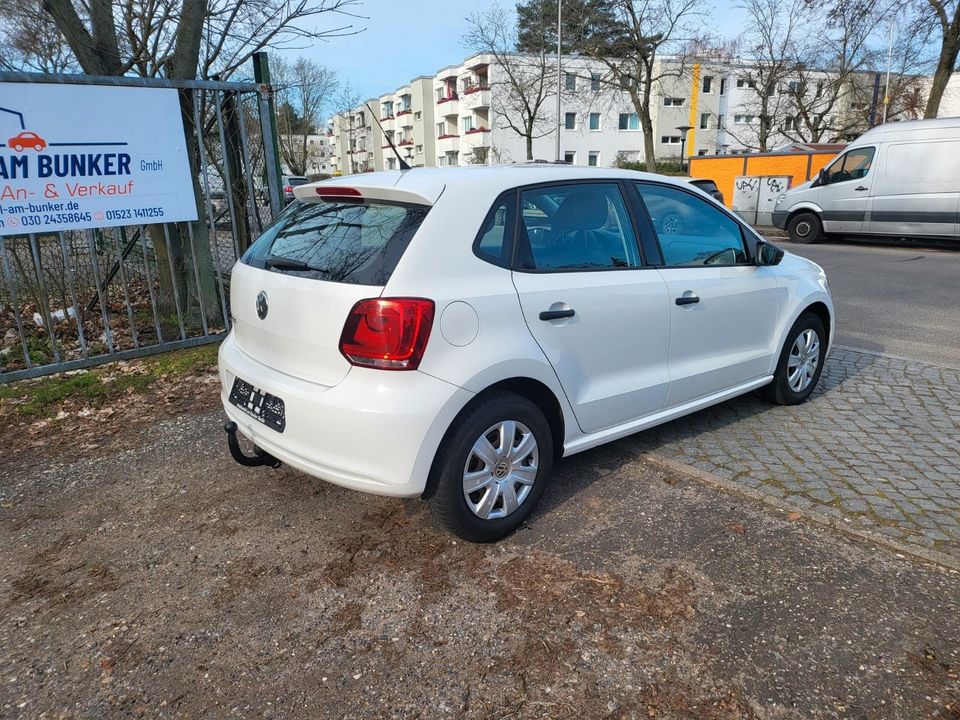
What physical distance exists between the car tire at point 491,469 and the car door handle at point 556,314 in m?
0.39

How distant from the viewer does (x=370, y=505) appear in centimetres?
361

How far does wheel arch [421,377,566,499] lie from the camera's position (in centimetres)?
295

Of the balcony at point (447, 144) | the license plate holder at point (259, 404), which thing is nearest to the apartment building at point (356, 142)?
the balcony at point (447, 144)

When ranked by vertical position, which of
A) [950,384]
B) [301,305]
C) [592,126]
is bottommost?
[950,384]

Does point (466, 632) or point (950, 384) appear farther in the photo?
point (950, 384)

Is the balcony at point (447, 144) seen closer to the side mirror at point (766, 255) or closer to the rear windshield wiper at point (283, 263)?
the side mirror at point (766, 255)

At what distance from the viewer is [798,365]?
4.95 meters

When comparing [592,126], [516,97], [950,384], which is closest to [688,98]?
[592,126]

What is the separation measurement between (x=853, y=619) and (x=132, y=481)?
146 inches

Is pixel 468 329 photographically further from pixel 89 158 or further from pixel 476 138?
pixel 476 138

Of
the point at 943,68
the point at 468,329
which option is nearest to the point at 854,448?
the point at 468,329

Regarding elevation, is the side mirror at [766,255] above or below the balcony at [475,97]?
below

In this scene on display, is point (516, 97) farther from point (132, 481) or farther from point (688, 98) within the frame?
point (132, 481)

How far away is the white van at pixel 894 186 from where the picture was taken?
45.0 ft
